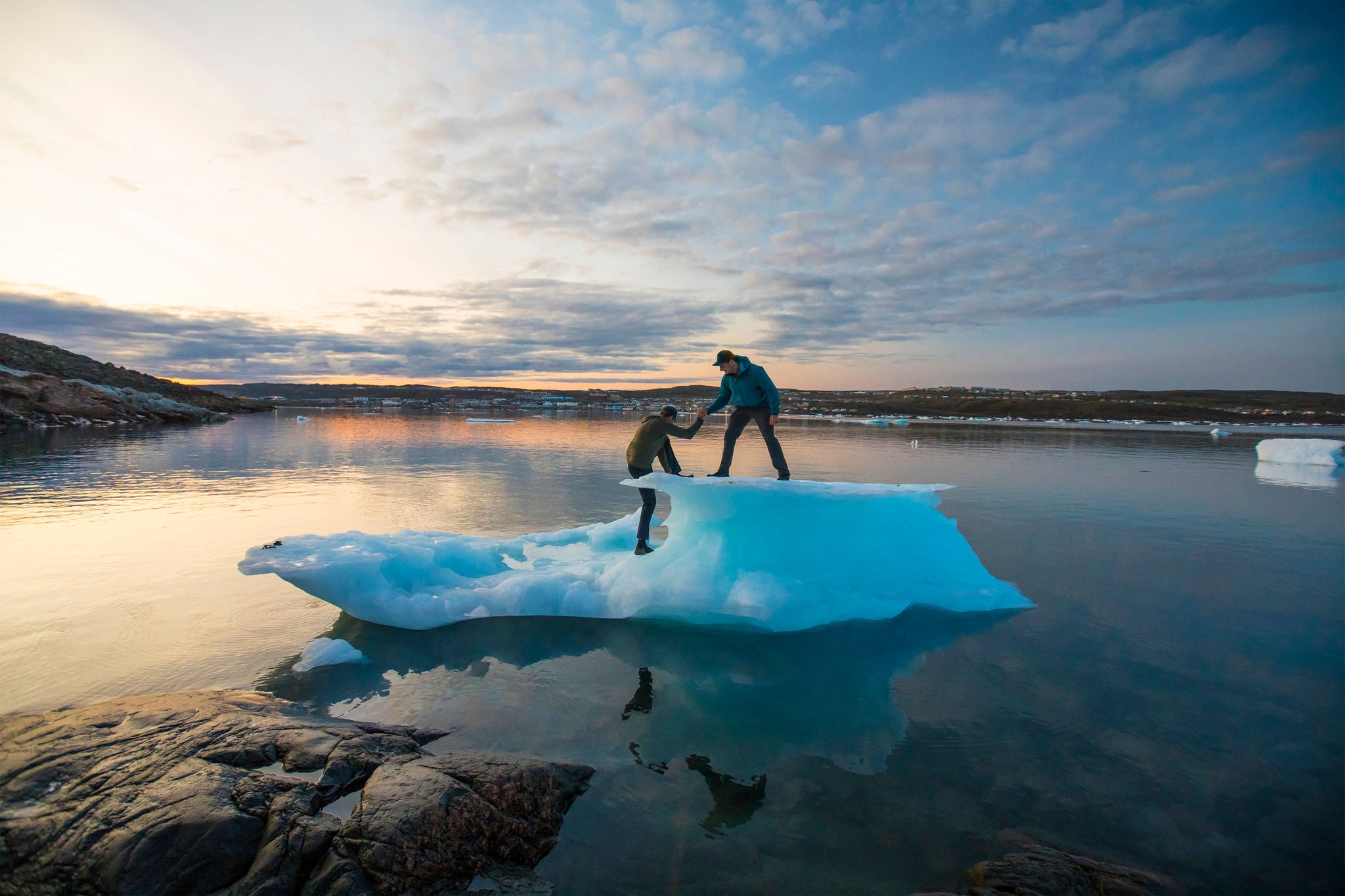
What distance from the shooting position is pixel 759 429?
8062mm

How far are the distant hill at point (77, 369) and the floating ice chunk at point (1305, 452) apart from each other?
6510cm

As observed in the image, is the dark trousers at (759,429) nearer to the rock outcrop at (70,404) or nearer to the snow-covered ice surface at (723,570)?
the snow-covered ice surface at (723,570)

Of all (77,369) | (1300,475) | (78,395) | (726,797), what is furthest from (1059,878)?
(77,369)

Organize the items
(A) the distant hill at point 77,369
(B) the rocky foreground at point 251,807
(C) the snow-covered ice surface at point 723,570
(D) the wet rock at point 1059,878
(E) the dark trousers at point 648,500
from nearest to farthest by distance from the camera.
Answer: (B) the rocky foreground at point 251,807 < (D) the wet rock at point 1059,878 < (C) the snow-covered ice surface at point 723,570 < (E) the dark trousers at point 648,500 < (A) the distant hill at point 77,369

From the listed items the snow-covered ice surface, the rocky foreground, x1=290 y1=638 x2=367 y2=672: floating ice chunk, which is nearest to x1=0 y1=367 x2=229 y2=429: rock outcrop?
the snow-covered ice surface

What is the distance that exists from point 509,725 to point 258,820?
64.5 inches

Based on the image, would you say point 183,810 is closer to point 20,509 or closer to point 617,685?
point 617,685

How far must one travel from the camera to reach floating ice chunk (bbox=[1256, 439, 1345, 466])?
73.6 ft

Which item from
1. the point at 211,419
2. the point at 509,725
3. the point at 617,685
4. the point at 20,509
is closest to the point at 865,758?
the point at 617,685

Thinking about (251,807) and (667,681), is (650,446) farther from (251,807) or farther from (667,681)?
(251,807)

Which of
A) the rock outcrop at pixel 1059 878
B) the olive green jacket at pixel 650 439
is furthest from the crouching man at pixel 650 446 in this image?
the rock outcrop at pixel 1059 878

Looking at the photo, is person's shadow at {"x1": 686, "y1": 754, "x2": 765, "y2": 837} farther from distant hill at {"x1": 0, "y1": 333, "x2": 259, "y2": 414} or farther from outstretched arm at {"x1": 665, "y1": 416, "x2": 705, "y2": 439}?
distant hill at {"x1": 0, "y1": 333, "x2": 259, "y2": 414}

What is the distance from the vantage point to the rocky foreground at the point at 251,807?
2643 millimetres

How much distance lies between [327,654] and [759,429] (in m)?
5.55
